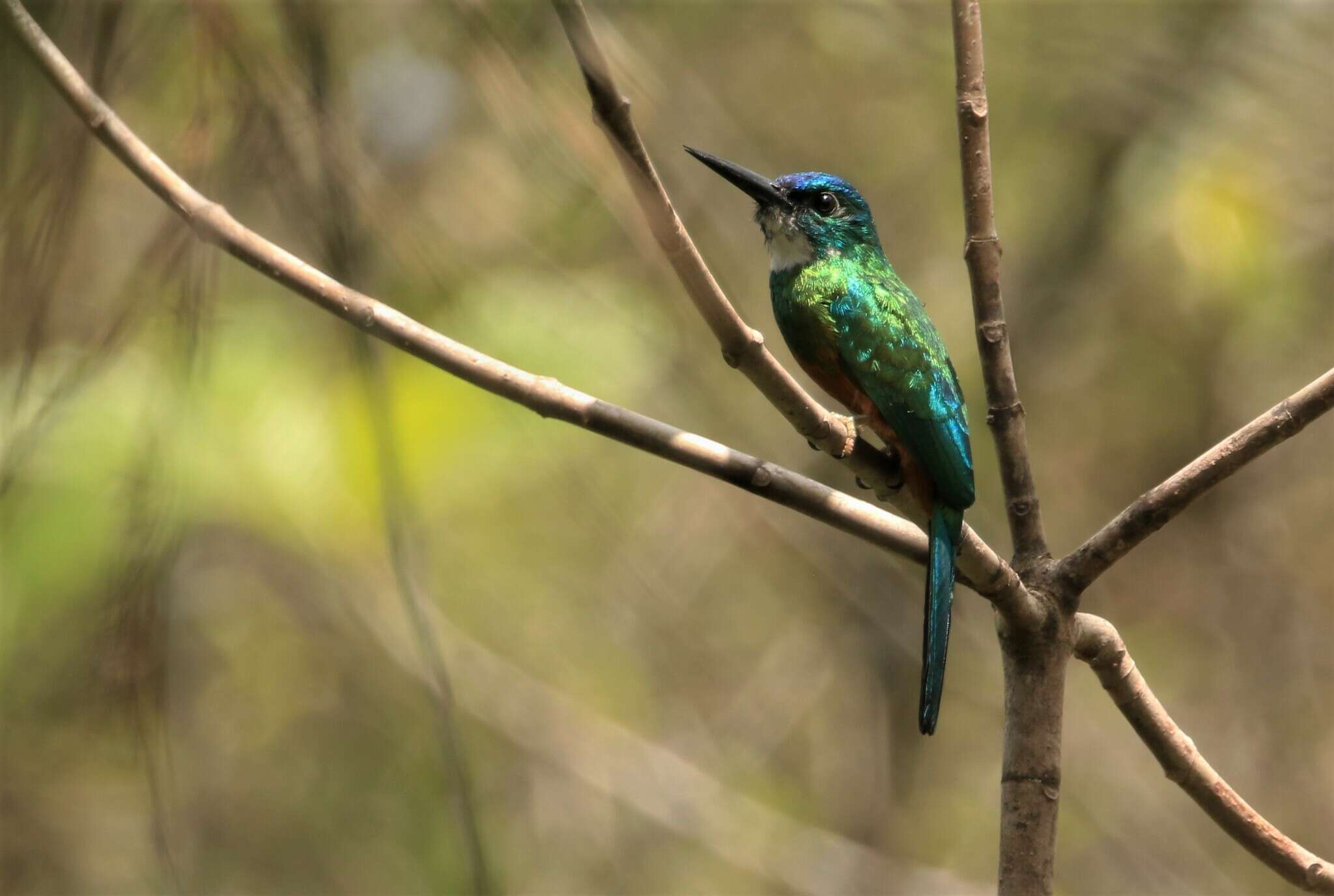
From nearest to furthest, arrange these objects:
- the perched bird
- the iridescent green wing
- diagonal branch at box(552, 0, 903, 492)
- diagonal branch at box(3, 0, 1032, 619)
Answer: diagonal branch at box(552, 0, 903, 492), diagonal branch at box(3, 0, 1032, 619), the perched bird, the iridescent green wing

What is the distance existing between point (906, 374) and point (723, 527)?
2663 mm

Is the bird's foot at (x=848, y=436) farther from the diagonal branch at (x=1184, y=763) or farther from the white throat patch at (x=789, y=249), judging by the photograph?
the white throat patch at (x=789, y=249)

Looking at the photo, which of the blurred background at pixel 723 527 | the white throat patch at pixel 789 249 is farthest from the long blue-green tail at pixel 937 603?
the white throat patch at pixel 789 249

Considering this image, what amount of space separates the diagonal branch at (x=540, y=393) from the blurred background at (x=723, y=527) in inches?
2.9

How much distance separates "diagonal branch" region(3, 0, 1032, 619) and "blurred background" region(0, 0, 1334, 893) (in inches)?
2.9

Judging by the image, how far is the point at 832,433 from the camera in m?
1.72

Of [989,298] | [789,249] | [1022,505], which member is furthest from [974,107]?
[789,249]

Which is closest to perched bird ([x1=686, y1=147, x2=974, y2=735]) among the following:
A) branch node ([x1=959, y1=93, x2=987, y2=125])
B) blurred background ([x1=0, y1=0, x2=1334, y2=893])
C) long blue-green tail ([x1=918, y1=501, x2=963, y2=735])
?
long blue-green tail ([x1=918, y1=501, x2=963, y2=735])

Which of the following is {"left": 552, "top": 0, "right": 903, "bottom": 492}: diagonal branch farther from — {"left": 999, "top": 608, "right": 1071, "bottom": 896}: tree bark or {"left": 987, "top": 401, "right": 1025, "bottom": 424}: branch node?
{"left": 999, "top": 608, "right": 1071, "bottom": 896}: tree bark

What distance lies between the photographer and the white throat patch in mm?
2844

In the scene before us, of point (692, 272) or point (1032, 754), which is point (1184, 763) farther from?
point (692, 272)

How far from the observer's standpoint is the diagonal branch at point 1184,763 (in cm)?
183

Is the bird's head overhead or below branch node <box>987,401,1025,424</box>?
overhead

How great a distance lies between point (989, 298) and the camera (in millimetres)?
1870
